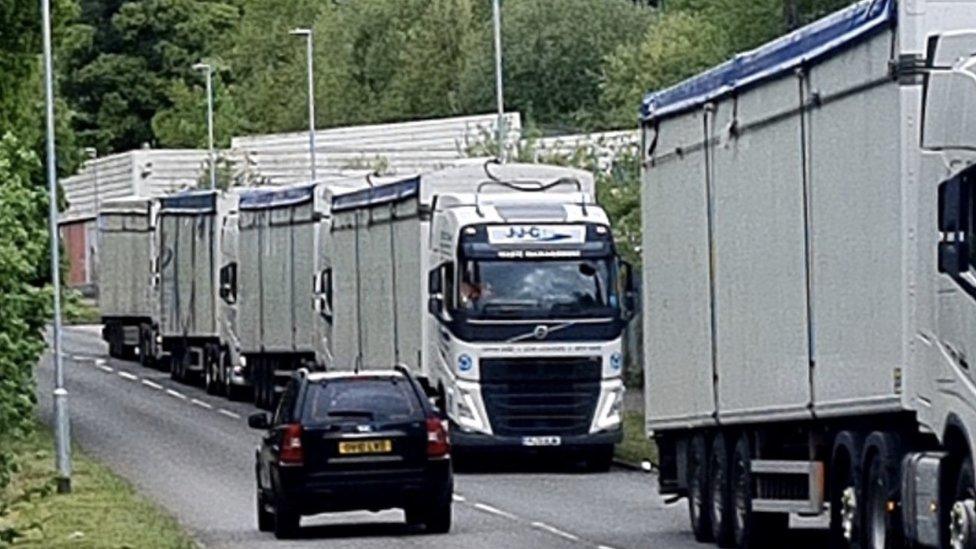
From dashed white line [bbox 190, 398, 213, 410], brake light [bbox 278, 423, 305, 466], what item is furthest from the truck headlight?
dashed white line [bbox 190, 398, 213, 410]

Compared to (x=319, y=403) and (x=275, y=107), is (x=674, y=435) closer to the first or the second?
(x=319, y=403)

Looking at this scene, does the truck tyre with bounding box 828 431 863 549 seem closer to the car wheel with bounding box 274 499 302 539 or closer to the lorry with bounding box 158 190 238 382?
the car wheel with bounding box 274 499 302 539

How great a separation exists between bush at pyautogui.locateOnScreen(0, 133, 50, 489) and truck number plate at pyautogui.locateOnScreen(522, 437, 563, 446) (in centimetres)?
945

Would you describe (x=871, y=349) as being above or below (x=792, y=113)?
below

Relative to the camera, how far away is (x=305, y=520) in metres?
32.2

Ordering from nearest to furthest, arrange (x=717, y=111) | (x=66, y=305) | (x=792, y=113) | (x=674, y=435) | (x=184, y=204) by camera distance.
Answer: (x=792, y=113) → (x=717, y=111) → (x=674, y=435) → (x=66, y=305) → (x=184, y=204)

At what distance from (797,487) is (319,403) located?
6.48 meters

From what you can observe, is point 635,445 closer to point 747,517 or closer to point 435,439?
point 435,439

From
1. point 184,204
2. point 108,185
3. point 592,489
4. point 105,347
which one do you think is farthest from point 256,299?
point 108,185

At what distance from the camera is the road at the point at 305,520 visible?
28812 millimetres

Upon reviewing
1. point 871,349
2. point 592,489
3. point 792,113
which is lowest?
point 592,489

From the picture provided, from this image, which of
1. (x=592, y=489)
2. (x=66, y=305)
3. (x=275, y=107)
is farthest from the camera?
(x=275, y=107)

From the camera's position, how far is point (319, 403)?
1136 inches

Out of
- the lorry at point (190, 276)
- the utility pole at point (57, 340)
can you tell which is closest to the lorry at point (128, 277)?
the lorry at point (190, 276)
